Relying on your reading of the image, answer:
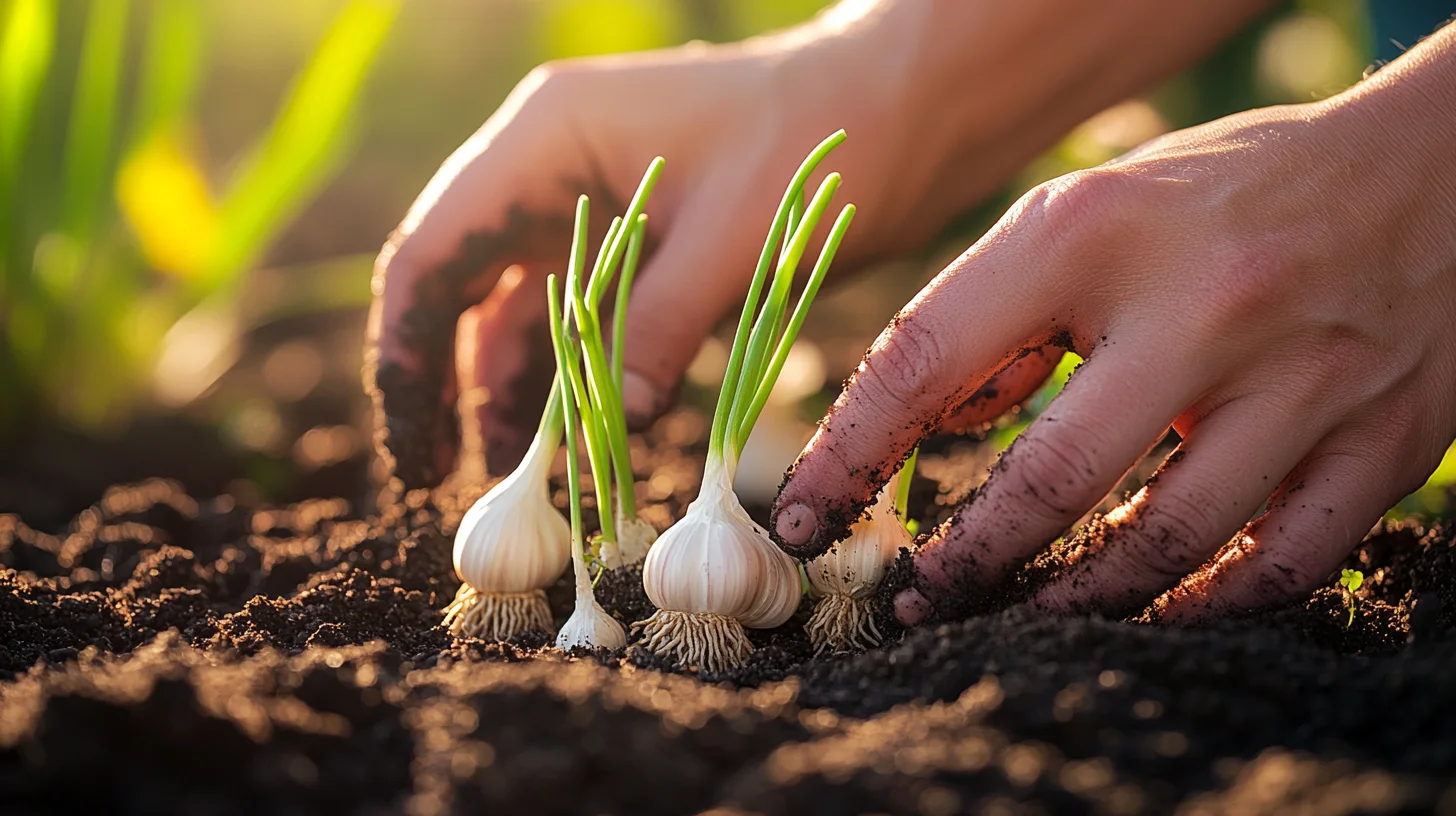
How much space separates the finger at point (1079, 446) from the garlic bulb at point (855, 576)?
0.14 meters

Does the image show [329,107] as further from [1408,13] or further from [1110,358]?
[1408,13]

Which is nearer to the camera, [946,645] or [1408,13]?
[946,645]

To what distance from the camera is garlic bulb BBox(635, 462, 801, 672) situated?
3.44ft

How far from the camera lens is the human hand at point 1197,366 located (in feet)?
3.15

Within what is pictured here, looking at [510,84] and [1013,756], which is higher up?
[510,84]

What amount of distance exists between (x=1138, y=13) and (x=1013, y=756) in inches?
61.1

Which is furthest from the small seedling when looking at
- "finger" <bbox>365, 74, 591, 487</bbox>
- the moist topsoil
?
"finger" <bbox>365, 74, 591, 487</bbox>

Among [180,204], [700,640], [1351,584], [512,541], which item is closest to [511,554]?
[512,541]

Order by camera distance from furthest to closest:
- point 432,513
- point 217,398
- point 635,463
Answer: point 217,398 < point 635,463 < point 432,513

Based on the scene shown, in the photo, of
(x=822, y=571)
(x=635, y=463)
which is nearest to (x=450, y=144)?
(x=635, y=463)

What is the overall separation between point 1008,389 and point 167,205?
5.69 ft

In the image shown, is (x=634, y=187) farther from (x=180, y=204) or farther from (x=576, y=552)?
(x=180, y=204)

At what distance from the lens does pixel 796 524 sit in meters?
1.04

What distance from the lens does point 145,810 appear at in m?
0.71
